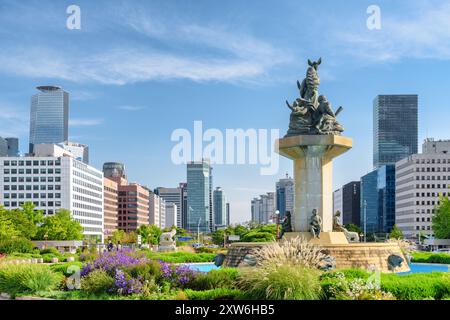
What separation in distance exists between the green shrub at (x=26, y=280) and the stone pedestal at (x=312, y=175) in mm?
16068

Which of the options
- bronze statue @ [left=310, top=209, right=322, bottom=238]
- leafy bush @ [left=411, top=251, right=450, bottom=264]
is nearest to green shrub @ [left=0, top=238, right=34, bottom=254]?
bronze statue @ [left=310, top=209, right=322, bottom=238]

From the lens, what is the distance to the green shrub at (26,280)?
22312 millimetres

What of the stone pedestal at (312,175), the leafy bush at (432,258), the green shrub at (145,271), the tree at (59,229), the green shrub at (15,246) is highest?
the stone pedestal at (312,175)

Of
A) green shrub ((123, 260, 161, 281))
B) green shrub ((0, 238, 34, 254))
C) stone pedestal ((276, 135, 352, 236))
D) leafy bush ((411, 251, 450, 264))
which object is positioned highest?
stone pedestal ((276, 135, 352, 236))

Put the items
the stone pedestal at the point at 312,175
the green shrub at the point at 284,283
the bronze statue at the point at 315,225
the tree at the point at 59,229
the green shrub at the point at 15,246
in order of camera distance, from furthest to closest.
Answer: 1. the tree at the point at 59,229
2. the green shrub at the point at 15,246
3. the stone pedestal at the point at 312,175
4. the bronze statue at the point at 315,225
5. the green shrub at the point at 284,283

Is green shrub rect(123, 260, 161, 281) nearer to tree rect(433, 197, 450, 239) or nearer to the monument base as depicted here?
the monument base

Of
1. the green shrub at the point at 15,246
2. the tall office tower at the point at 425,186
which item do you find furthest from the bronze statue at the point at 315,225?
the tall office tower at the point at 425,186

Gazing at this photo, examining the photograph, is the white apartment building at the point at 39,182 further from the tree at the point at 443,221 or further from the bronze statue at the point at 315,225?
the bronze statue at the point at 315,225

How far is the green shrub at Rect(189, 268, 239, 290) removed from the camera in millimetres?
21562

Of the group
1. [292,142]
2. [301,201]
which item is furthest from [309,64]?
[301,201]

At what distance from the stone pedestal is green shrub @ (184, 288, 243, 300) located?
15.1m

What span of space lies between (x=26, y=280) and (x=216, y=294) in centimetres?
777
